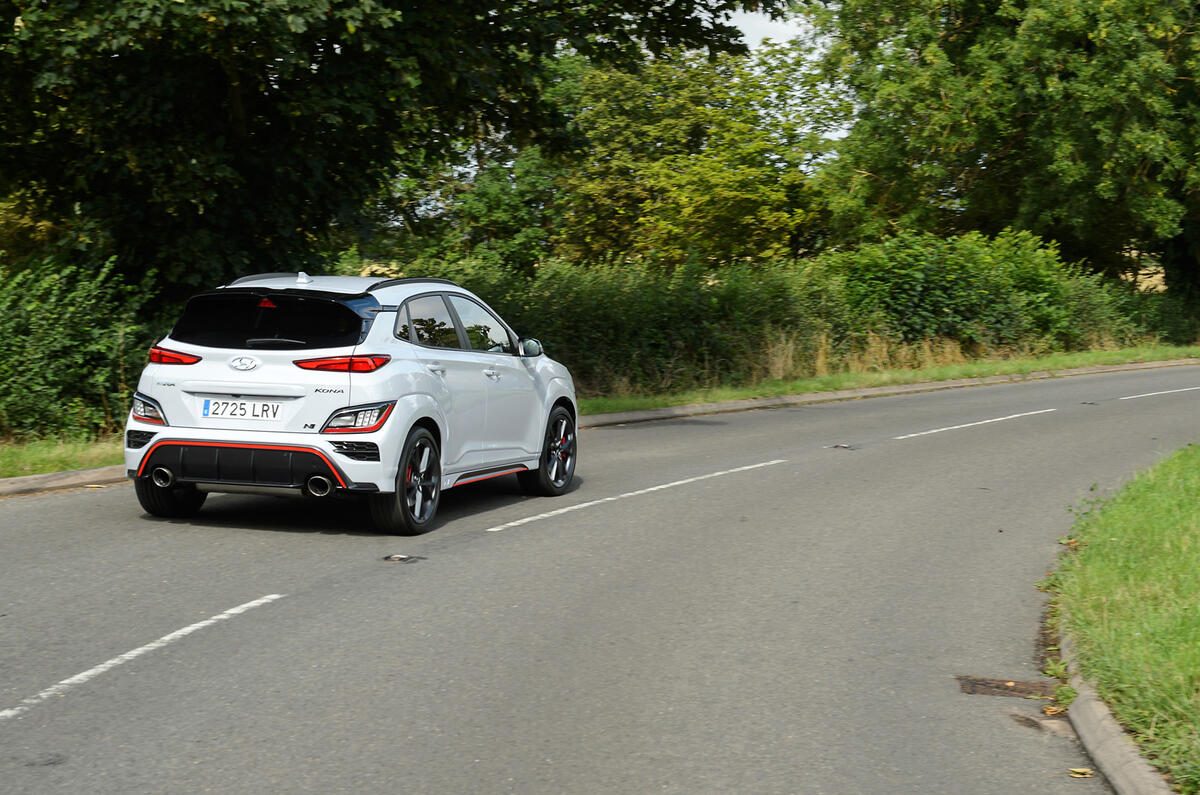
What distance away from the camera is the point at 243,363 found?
30.2 ft

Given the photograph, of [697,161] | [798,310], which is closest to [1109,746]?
[798,310]

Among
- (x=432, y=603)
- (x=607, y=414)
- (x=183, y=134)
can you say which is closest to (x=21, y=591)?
(x=432, y=603)

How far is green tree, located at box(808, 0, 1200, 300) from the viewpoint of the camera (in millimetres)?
35812

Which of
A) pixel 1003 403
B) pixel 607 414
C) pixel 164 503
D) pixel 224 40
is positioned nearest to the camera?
pixel 164 503

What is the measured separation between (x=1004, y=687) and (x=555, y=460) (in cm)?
628

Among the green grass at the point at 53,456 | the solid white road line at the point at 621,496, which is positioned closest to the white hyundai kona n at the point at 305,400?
the solid white road line at the point at 621,496

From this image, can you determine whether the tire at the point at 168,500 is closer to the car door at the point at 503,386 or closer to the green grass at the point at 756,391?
the car door at the point at 503,386

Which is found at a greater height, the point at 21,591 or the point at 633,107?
the point at 633,107

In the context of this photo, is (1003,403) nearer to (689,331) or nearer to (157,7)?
(689,331)

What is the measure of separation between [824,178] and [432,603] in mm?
35160

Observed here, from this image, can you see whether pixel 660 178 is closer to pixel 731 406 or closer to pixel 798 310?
pixel 798 310

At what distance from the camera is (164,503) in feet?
32.8

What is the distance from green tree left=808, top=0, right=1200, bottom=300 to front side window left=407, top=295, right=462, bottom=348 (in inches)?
1161

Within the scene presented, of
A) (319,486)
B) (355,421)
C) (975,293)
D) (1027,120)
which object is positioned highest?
(1027,120)
